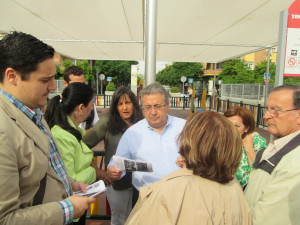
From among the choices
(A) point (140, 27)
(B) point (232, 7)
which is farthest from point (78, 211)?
(A) point (140, 27)

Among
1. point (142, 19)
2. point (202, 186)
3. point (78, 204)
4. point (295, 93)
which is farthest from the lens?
point (142, 19)

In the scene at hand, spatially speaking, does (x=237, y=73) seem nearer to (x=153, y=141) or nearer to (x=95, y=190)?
(x=153, y=141)

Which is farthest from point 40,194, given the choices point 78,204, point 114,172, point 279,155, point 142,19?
point 142,19

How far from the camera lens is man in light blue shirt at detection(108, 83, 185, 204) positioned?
Answer: 7.03 ft

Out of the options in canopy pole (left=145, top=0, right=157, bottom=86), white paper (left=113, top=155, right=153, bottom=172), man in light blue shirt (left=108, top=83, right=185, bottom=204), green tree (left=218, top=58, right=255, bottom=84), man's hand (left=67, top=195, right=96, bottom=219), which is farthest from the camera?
green tree (left=218, top=58, right=255, bottom=84)

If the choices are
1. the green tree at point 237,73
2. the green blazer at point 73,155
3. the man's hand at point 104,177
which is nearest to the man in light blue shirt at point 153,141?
the man's hand at point 104,177

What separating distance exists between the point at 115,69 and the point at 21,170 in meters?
46.0

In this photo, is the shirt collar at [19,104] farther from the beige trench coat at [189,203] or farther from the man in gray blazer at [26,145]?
the beige trench coat at [189,203]

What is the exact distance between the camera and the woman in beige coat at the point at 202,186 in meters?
1.13

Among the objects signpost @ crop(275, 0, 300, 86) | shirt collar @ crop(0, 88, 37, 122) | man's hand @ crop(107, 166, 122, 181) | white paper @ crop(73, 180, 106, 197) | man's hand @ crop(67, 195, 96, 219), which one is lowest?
man's hand @ crop(107, 166, 122, 181)

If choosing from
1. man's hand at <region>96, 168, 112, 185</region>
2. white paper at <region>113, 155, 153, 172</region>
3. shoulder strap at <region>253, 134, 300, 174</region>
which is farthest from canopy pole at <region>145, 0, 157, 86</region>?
shoulder strap at <region>253, 134, 300, 174</region>

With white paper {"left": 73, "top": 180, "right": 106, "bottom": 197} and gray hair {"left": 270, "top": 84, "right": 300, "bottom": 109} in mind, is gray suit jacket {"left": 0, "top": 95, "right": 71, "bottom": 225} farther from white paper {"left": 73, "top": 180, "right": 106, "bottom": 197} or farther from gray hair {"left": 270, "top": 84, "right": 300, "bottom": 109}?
Result: gray hair {"left": 270, "top": 84, "right": 300, "bottom": 109}

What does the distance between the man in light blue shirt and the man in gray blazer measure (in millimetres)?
891

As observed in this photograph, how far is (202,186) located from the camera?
1.18 meters
